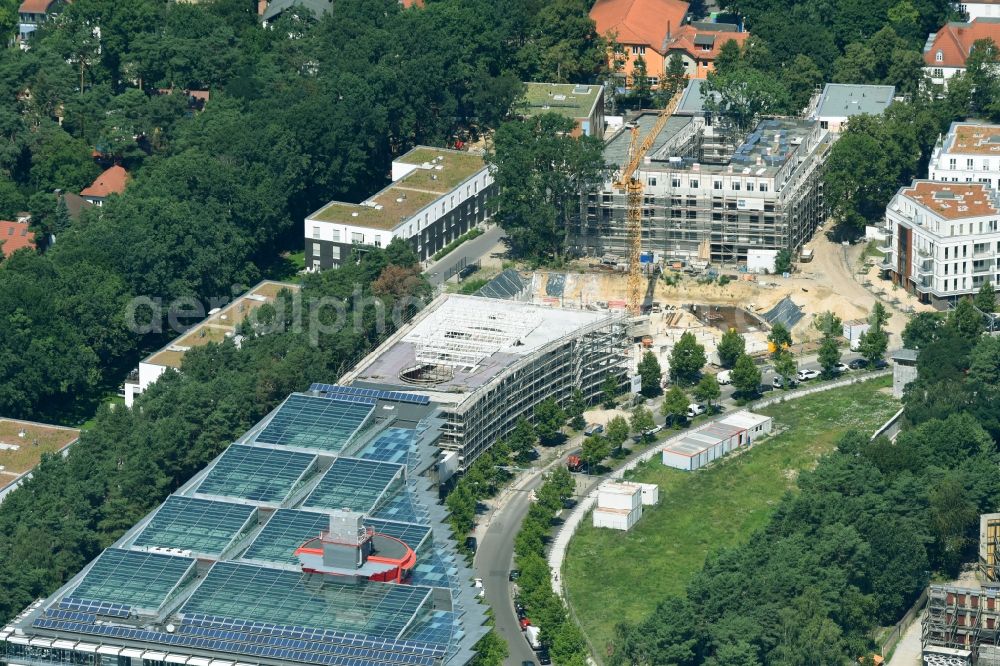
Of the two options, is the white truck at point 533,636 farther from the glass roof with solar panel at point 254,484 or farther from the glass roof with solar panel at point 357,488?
the glass roof with solar panel at point 254,484

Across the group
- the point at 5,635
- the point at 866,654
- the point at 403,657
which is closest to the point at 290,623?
the point at 403,657

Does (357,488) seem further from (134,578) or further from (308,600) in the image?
(134,578)

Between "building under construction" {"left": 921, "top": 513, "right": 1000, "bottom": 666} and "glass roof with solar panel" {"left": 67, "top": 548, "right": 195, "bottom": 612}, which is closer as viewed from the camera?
"glass roof with solar panel" {"left": 67, "top": 548, "right": 195, "bottom": 612}

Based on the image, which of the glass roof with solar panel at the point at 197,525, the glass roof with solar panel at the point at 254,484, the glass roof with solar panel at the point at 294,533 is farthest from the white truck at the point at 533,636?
the glass roof with solar panel at the point at 197,525

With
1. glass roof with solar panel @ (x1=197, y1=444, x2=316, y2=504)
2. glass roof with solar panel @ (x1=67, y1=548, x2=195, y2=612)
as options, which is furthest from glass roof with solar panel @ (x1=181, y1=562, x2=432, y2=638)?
glass roof with solar panel @ (x1=197, y1=444, x2=316, y2=504)

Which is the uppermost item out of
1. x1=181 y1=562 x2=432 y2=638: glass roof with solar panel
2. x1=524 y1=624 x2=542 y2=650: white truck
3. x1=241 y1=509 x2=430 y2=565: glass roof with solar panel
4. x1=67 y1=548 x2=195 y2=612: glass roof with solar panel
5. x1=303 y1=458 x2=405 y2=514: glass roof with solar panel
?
x1=303 y1=458 x2=405 y2=514: glass roof with solar panel

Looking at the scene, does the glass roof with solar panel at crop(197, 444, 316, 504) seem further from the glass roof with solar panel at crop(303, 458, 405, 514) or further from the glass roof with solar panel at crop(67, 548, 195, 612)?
the glass roof with solar panel at crop(67, 548, 195, 612)

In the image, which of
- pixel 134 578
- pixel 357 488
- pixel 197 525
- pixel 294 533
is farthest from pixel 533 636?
pixel 134 578
